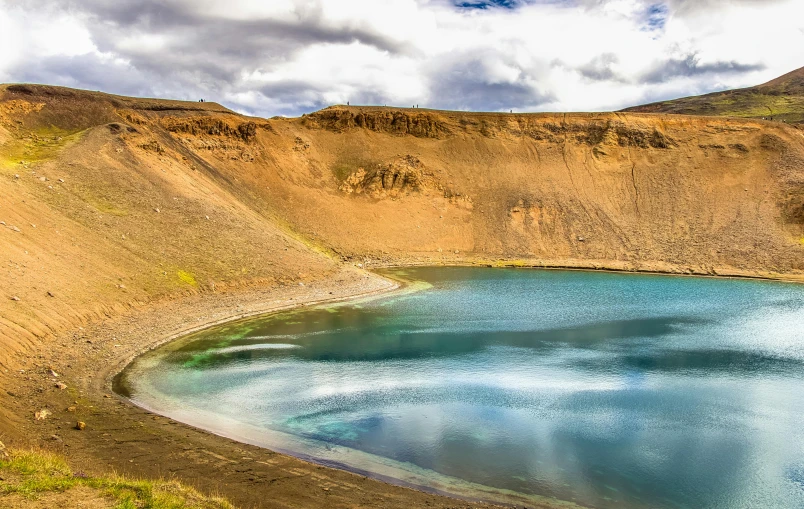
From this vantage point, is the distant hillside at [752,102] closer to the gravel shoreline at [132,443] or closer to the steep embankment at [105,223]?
the steep embankment at [105,223]

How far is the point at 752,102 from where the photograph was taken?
118 m

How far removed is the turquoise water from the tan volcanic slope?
669 centimetres

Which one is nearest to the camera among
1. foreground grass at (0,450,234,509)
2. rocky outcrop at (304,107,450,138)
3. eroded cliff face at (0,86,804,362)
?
foreground grass at (0,450,234,509)

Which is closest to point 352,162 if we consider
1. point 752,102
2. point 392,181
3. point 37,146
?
point 392,181

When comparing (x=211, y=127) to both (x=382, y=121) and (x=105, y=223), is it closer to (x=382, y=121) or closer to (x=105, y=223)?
(x=382, y=121)

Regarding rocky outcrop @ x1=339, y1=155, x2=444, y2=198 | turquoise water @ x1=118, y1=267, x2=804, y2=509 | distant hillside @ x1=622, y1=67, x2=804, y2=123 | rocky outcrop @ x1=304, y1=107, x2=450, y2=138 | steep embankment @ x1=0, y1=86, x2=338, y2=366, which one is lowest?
turquoise water @ x1=118, y1=267, x2=804, y2=509

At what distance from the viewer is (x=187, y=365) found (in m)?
26.4

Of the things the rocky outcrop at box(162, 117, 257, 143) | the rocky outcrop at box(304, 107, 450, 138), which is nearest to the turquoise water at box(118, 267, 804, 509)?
the rocky outcrop at box(162, 117, 257, 143)

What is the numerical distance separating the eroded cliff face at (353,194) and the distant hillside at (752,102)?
4640 cm

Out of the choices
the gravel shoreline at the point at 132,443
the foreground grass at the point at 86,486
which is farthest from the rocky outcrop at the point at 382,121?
the foreground grass at the point at 86,486

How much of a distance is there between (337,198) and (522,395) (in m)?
47.3

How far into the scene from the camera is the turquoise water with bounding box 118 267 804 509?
53.7 ft

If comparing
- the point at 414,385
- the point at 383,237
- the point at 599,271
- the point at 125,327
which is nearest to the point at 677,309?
the point at 599,271

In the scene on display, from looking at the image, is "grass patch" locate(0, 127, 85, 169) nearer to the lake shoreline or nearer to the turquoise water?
the lake shoreline
